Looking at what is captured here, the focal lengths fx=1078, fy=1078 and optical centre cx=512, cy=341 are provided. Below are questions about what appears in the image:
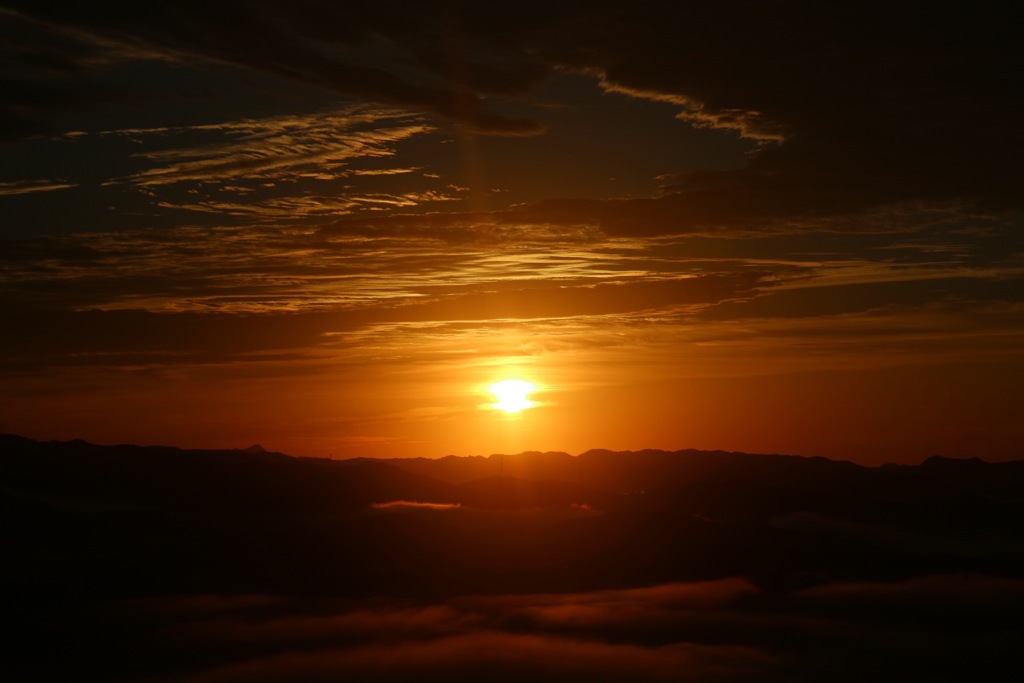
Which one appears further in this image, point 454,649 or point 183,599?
point 183,599

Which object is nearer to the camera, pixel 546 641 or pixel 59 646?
pixel 59 646

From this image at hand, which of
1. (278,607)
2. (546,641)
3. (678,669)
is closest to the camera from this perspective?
(678,669)

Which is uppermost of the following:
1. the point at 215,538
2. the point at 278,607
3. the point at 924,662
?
the point at 215,538

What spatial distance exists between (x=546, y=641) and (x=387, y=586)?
4118cm

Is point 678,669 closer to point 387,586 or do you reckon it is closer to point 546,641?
point 546,641

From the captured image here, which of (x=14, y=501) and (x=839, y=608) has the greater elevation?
(x=14, y=501)

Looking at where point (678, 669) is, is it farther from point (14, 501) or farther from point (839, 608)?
point (14, 501)

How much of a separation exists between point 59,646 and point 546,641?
68916 millimetres

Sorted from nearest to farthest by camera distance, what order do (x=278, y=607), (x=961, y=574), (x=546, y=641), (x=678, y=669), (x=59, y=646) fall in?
(x=59, y=646) < (x=678, y=669) < (x=546, y=641) < (x=278, y=607) < (x=961, y=574)

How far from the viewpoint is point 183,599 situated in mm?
165875

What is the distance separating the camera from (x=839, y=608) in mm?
179500

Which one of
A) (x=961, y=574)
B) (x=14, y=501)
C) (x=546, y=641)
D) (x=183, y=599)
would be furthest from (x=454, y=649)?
(x=961, y=574)

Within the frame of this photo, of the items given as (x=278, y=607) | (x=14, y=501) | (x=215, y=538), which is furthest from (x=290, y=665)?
(x=14, y=501)

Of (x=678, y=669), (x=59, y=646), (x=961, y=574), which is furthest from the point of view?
(x=961, y=574)
